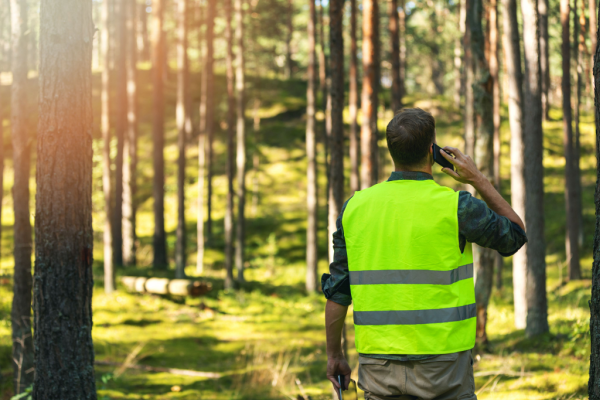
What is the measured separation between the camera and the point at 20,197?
7.14m

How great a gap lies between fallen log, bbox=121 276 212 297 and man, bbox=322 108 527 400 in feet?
43.7

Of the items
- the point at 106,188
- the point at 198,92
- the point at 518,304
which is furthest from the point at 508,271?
the point at 198,92

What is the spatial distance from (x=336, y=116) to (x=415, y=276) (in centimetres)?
690

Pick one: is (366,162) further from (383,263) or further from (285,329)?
(383,263)

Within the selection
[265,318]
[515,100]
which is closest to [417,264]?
[515,100]

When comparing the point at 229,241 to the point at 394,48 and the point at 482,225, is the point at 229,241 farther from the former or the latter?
the point at 482,225

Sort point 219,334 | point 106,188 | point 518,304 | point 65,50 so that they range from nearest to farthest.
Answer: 1. point 65,50
2. point 518,304
3. point 219,334
4. point 106,188

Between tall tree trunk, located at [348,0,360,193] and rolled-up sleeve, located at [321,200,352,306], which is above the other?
tall tree trunk, located at [348,0,360,193]

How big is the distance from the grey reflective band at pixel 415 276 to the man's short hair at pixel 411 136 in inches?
21.1

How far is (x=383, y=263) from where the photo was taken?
2504 millimetres

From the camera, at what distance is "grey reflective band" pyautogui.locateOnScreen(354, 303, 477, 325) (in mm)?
2404

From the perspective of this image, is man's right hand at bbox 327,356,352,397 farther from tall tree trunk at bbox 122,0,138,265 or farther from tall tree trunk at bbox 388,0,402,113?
tall tree trunk at bbox 122,0,138,265

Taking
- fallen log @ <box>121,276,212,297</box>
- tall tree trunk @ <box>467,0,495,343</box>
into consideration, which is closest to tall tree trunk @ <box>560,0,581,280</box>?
tall tree trunk @ <box>467,0,495,343</box>

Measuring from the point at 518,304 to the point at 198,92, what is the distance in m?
31.4
